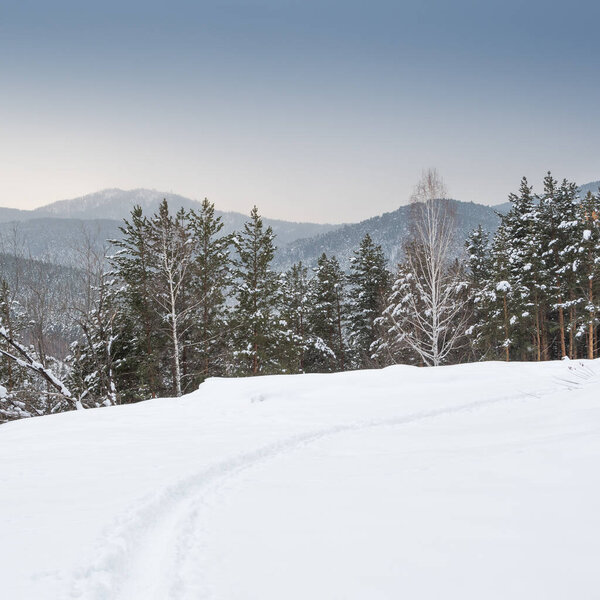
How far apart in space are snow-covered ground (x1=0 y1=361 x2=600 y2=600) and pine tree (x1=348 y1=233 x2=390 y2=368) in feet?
74.0

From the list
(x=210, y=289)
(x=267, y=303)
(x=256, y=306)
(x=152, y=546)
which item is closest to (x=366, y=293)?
(x=267, y=303)

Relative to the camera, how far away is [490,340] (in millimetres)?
28469

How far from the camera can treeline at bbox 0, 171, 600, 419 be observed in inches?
717

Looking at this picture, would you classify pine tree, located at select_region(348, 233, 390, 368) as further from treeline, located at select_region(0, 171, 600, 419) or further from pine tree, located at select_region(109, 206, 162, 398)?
pine tree, located at select_region(109, 206, 162, 398)

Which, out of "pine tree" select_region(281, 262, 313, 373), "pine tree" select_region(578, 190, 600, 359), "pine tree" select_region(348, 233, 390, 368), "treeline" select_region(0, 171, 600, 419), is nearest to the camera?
"treeline" select_region(0, 171, 600, 419)

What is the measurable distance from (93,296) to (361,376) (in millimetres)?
10332

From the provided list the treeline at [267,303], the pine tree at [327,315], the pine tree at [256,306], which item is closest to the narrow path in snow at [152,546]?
the treeline at [267,303]

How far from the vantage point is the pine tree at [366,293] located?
104 ft

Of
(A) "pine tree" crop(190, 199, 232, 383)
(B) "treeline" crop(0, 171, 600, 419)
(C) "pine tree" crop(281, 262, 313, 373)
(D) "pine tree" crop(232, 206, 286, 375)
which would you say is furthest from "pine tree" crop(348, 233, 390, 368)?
(A) "pine tree" crop(190, 199, 232, 383)

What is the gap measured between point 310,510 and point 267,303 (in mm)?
20266

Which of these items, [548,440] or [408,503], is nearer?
[408,503]

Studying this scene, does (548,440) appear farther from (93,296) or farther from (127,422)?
(93,296)

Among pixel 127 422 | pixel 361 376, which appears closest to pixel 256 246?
pixel 361 376

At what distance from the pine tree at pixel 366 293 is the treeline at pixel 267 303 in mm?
100
